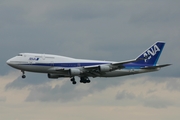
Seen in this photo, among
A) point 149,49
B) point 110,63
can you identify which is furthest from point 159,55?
point 110,63

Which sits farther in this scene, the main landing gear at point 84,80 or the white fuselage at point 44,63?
the main landing gear at point 84,80

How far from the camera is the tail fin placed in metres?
150

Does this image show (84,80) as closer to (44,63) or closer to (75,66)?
(75,66)

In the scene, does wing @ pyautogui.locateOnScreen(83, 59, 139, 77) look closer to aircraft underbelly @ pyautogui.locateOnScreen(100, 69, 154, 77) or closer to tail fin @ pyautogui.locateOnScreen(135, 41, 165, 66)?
aircraft underbelly @ pyautogui.locateOnScreen(100, 69, 154, 77)

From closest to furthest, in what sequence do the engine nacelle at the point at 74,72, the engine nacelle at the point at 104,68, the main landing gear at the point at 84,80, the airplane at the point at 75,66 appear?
the airplane at the point at 75,66 < the engine nacelle at the point at 74,72 < the engine nacelle at the point at 104,68 < the main landing gear at the point at 84,80

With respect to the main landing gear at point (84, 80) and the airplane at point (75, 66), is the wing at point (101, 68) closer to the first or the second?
the airplane at point (75, 66)

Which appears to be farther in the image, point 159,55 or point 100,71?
point 159,55

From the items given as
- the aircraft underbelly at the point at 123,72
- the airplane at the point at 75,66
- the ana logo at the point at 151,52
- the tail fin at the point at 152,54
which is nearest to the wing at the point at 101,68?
the airplane at the point at 75,66

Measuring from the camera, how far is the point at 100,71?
138 m

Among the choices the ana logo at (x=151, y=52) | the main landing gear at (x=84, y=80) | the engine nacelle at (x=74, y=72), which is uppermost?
the ana logo at (x=151, y=52)

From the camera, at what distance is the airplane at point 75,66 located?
133625 mm

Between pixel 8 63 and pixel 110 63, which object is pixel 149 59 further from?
pixel 8 63

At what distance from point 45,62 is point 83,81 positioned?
12.0 metres

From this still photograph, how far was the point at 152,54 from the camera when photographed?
499 ft
